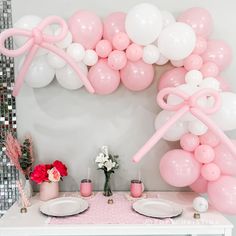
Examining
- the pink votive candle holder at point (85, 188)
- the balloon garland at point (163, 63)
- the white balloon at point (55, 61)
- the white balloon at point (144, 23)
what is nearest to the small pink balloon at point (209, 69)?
the balloon garland at point (163, 63)

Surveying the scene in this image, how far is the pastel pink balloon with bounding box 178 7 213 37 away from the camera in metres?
1.93

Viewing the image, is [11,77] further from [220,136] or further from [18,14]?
[220,136]

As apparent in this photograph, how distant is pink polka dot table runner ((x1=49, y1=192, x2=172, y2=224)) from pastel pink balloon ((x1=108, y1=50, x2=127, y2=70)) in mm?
769

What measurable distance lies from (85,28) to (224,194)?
45.0 inches

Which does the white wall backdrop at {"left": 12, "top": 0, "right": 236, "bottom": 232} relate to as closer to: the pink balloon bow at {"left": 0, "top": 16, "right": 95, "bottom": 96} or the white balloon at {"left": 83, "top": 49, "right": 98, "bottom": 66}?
the white balloon at {"left": 83, "top": 49, "right": 98, "bottom": 66}

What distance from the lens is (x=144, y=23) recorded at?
179 centimetres

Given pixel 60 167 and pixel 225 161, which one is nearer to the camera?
pixel 225 161

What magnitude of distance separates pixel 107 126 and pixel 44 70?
1.71 ft

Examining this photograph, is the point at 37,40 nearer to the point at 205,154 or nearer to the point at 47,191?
the point at 47,191

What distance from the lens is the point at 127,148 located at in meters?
2.21

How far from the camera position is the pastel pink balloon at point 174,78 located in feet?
6.48

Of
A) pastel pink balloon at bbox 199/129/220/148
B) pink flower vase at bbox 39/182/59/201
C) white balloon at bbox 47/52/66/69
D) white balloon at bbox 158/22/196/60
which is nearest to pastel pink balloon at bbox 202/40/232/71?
white balloon at bbox 158/22/196/60

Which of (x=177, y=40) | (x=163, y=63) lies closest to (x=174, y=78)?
(x=163, y=63)

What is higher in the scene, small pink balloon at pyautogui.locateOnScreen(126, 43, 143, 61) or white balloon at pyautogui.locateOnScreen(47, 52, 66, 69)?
small pink balloon at pyautogui.locateOnScreen(126, 43, 143, 61)
